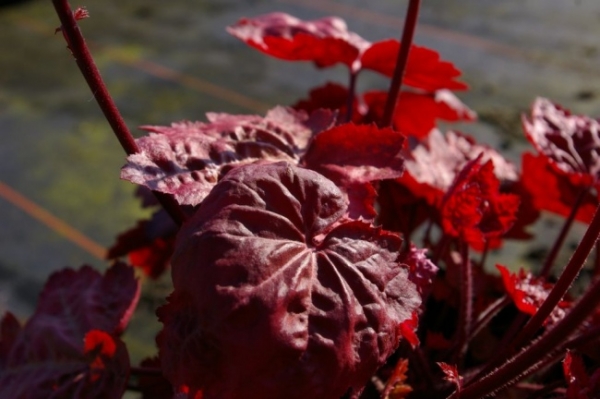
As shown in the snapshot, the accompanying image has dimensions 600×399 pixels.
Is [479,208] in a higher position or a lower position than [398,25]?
higher

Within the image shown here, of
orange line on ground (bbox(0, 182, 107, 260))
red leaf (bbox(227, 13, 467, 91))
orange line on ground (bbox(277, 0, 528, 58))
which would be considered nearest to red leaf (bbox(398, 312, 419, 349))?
red leaf (bbox(227, 13, 467, 91))

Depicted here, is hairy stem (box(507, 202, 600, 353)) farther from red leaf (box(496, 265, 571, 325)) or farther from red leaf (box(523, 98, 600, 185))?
red leaf (box(523, 98, 600, 185))

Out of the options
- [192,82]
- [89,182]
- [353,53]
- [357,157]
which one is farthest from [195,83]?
[357,157]

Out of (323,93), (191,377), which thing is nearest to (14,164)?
(323,93)

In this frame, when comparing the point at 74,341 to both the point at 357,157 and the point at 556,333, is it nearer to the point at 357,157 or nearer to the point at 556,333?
the point at 357,157

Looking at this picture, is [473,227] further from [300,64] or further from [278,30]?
[300,64]

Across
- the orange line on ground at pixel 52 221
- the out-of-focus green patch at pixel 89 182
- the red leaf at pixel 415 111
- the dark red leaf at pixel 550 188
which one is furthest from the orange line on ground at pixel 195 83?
the dark red leaf at pixel 550 188
